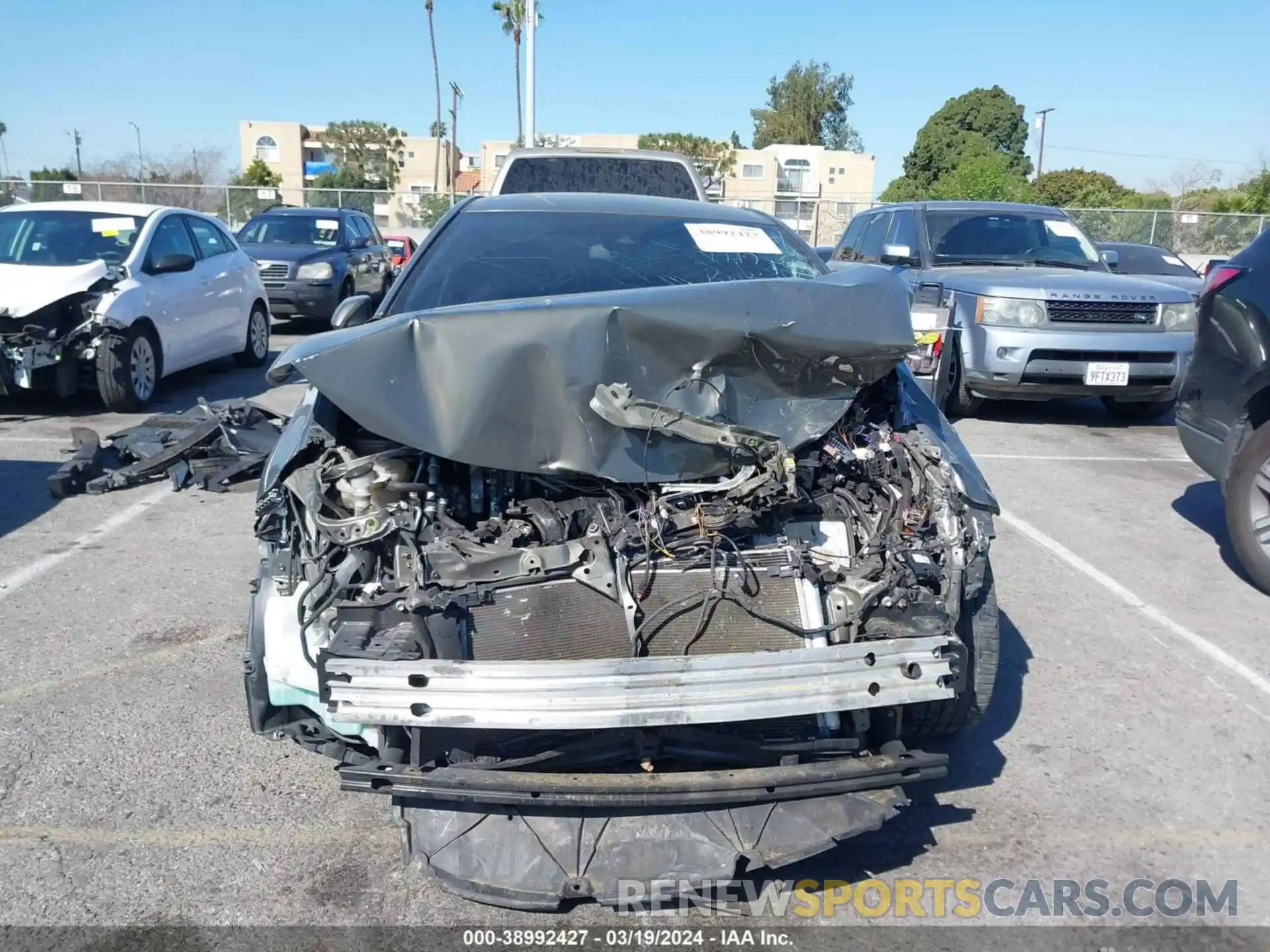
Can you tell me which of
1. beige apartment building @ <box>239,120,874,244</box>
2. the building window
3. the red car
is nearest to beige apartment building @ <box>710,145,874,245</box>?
beige apartment building @ <box>239,120,874,244</box>

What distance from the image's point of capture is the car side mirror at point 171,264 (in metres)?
8.88

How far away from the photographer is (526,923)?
271 cm

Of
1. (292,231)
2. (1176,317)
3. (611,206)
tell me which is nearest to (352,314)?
(611,206)

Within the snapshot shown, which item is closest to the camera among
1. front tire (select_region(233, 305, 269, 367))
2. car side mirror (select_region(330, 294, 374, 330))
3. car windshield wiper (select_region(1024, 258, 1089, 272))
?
car side mirror (select_region(330, 294, 374, 330))

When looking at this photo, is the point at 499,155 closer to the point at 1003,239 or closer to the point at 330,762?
the point at 1003,239

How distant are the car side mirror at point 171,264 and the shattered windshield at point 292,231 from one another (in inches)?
228

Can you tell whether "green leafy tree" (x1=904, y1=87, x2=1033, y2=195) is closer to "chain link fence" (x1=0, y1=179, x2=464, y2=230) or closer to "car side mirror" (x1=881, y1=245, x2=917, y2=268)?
"chain link fence" (x1=0, y1=179, x2=464, y2=230)

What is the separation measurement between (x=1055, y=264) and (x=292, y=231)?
35.7 feet

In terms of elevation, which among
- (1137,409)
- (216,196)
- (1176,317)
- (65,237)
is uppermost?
(216,196)

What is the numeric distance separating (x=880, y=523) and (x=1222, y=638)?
8.26ft

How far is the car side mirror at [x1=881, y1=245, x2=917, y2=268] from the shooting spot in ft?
30.8

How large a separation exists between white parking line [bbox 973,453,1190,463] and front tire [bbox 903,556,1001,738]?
4.76 m

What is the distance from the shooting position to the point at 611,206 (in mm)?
4562

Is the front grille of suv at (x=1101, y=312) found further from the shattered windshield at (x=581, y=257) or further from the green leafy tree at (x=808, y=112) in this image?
the green leafy tree at (x=808, y=112)
